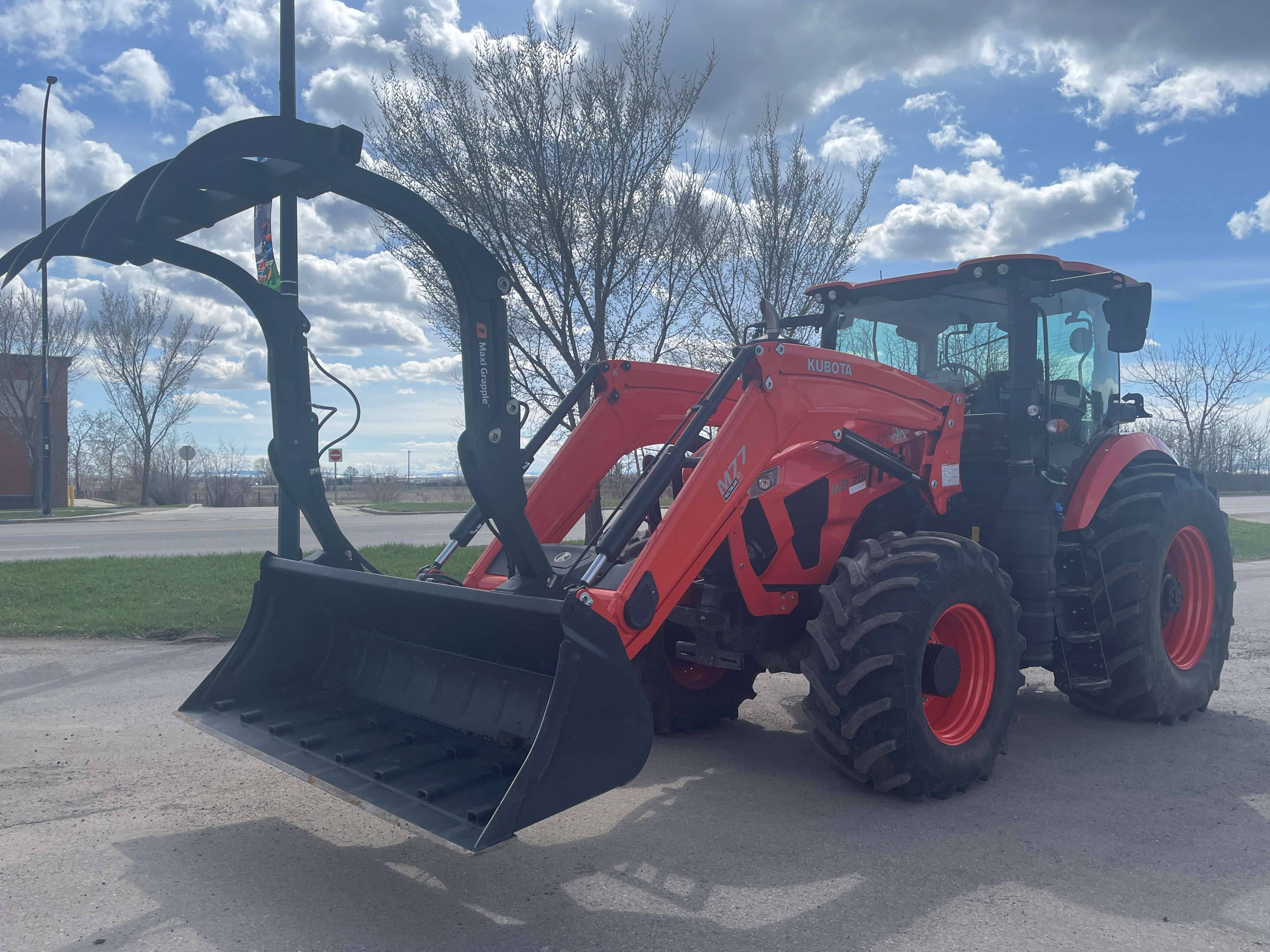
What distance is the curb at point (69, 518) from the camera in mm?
24964

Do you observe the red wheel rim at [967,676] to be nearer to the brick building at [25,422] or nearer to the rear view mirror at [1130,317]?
the rear view mirror at [1130,317]

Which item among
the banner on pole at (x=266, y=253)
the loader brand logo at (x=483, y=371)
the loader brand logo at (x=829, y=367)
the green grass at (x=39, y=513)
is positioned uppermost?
the banner on pole at (x=266, y=253)

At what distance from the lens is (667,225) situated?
11.0 m

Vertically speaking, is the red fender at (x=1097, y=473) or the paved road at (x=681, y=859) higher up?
the red fender at (x=1097, y=473)

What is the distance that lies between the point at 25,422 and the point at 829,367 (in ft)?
109

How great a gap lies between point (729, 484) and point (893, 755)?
1.48 metres

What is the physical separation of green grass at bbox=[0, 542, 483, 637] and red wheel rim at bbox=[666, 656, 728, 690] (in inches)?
74.7

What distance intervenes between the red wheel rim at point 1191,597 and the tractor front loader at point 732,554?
0.02m

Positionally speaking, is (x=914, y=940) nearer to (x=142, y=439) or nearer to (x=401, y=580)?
(x=401, y=580)

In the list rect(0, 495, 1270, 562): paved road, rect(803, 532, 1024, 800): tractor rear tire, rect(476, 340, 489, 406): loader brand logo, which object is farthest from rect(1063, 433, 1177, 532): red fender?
rect(0, 495, 1270, 562): paved road

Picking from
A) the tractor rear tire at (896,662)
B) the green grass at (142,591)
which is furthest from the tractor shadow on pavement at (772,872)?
the green grass at (142,591)

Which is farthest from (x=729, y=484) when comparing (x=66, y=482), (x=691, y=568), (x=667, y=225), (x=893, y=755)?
(x=66, y=482)

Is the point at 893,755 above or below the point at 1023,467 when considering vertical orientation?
below

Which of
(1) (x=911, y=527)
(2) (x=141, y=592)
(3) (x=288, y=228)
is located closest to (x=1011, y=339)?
(1) (x=911, y=527)
